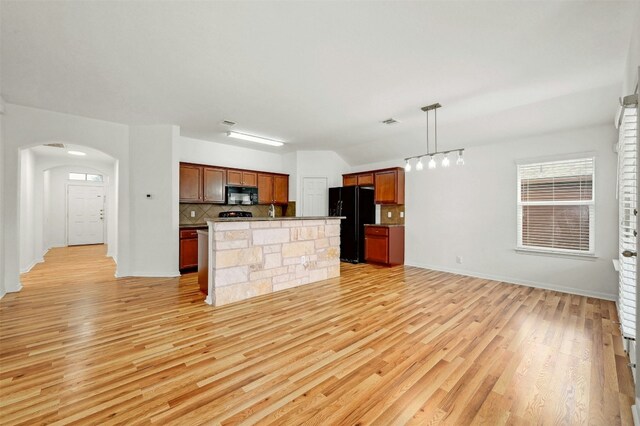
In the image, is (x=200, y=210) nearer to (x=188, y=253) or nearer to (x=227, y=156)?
(x=188, y=253)

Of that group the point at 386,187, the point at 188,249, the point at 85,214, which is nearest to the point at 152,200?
the point at 188,249

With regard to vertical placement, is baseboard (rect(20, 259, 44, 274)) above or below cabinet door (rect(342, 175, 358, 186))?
below

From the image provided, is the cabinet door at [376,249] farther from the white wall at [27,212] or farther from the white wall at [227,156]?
the white wall at [27,212]

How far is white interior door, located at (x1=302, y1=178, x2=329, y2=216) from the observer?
7.09 m

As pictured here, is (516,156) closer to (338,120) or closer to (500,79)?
(500,79)

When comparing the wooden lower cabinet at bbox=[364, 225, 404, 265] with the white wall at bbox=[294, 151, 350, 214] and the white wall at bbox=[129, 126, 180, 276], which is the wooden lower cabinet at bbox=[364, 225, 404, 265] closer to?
the white wall at bbox=[294, 151, 350, 214]

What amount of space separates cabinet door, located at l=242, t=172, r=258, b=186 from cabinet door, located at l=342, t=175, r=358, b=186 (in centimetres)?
230

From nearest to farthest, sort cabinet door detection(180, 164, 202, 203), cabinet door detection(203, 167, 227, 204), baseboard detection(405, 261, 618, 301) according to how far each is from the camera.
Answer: baseboard detection(405, 261, 618, 301) → cabinet door detection(180, 164, 202, 203) → cabinet door detection(203, 167, 227, 204)

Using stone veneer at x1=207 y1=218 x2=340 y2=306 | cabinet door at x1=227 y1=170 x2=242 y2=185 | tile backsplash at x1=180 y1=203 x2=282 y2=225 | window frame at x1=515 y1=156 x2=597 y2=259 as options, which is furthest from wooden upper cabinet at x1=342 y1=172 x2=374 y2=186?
window frame at x1=515 y1=156 x2=597 y2=259

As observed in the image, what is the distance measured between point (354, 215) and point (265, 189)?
232 cm

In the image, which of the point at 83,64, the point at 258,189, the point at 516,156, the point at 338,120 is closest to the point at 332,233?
the point at 338,120

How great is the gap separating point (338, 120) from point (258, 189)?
9.53 ft

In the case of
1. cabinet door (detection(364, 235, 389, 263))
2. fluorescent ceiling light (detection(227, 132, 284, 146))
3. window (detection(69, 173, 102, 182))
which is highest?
fluorescent ceiling light (detection(227, 132, 284, 146))

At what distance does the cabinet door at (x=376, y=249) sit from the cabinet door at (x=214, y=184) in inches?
137
